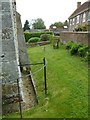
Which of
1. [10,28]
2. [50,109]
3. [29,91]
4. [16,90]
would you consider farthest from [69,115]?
[10,28]

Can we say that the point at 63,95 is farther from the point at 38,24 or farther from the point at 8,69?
the point at 38,24

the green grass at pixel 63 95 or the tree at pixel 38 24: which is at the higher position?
the tree at pixel 38 24

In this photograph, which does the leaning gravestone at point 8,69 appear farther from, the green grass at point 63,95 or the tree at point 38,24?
the tree at point 38,24

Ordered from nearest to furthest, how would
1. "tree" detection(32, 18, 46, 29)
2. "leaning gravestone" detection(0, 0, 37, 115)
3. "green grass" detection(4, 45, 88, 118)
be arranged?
"green grass" detection(4, 45, 88, 118) → "leaning gravestone" detection(0, 0, 37, 115) → "tree" detection(32, 18, 46, 29)

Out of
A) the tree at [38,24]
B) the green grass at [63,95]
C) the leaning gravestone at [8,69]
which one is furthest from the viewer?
the tree at [38,24]

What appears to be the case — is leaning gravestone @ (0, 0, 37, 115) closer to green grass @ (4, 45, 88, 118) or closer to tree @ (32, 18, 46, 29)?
green grass @ (4, 45, 88, 118)

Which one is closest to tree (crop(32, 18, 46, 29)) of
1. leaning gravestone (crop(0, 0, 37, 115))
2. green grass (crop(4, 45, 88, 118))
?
green grass (crop(4, 45, 88, 118))

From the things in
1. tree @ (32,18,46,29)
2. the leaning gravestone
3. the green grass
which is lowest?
the green grass

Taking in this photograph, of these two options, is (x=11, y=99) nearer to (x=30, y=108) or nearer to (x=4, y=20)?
(x=30, y=108)

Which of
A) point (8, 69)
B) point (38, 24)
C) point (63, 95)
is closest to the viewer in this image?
point (8, 69)

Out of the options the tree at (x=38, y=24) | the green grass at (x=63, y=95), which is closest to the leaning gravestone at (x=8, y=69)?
the green grass at (x=63, y=95)

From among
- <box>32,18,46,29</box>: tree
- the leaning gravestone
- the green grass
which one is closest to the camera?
the green grass

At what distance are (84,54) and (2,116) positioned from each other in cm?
836

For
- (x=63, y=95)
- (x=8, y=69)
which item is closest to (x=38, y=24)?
(x=63, y=95)
